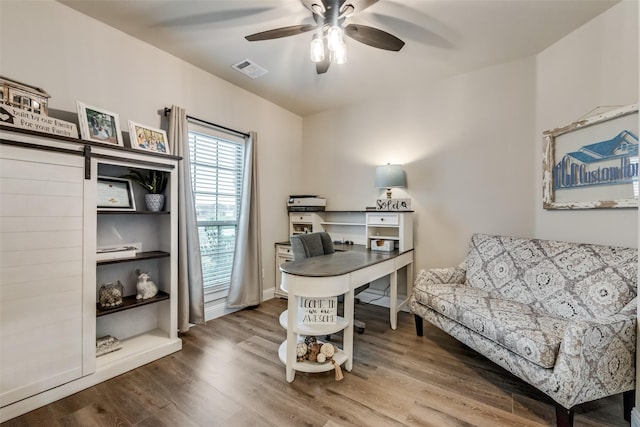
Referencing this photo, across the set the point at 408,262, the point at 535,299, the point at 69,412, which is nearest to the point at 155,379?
the point at 69,412

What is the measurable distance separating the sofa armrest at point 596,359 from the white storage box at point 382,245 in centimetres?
163

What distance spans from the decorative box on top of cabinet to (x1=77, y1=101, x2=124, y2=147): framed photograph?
0.47ft

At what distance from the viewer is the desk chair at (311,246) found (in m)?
2.42

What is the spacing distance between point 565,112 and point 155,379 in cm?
389

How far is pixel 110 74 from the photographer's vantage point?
2.25 meters

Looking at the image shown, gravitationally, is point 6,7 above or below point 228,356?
above

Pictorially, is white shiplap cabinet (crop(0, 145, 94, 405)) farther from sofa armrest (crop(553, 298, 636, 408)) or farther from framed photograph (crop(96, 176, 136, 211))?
sofa armrest (crop(553, 298, 636, 408))

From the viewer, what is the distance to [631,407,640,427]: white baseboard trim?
4.61 feet

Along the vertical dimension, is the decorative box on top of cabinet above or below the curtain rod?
below

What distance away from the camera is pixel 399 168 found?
10.4 feet

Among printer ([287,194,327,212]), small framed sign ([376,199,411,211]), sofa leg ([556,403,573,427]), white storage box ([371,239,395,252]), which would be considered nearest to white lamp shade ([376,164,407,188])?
small framed sign ([376,199,411,211])

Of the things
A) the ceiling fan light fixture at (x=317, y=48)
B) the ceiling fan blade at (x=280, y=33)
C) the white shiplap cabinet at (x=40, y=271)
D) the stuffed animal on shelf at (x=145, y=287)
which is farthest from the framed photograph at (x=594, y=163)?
the white shiplap cabinet at (x=40, y=271)

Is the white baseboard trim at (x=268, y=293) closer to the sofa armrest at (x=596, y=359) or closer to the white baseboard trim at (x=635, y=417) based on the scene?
the sofa armrest at (x=596, y=359)

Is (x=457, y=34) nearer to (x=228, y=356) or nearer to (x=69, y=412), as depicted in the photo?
(x=228, y=356)
